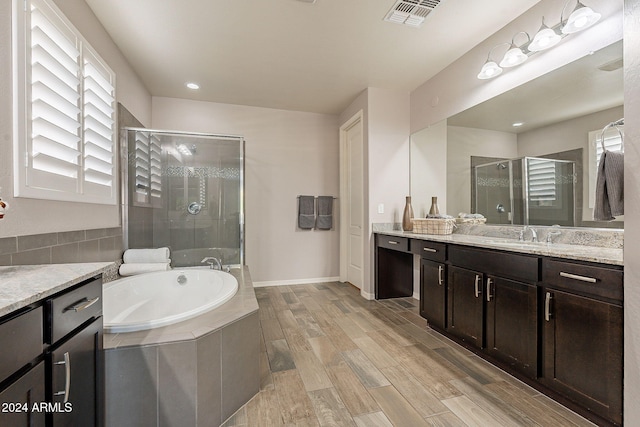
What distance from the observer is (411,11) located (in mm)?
2178

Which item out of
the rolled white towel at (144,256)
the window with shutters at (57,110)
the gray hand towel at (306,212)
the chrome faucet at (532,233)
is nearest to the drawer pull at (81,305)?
the window with shutters at (57,110)

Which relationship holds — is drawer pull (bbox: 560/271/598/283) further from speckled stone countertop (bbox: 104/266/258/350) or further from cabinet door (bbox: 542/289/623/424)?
speckled stone countertop (bbox: 104/266/258/350)

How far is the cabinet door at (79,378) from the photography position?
0.90 m

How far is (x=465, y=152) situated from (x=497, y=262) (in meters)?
1.46

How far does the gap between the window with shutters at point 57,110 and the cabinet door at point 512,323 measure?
2720 mm

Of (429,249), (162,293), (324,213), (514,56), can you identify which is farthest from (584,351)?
(324,213)

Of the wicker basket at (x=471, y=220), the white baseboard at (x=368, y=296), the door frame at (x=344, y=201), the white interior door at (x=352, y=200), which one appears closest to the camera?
the wicker basket at (x=471, y=220)

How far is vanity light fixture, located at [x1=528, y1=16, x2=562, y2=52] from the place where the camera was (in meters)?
1.98

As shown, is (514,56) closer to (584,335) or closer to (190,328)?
(584,335)

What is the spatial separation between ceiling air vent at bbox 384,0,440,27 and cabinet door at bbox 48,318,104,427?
2.62m

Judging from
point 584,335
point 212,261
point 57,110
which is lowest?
point 584,335

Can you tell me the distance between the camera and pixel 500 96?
2508mm

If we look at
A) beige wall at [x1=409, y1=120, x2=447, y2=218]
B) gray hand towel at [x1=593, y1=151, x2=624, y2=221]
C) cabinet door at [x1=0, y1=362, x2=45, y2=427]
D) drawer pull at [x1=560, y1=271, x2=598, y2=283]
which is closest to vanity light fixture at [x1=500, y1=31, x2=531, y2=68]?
beige wall at [x1=409, y1=120, x2=447, y2=218]

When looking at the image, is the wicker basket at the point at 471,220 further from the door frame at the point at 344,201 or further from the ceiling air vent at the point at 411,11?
the ceiling air vent at the point at 411,11
